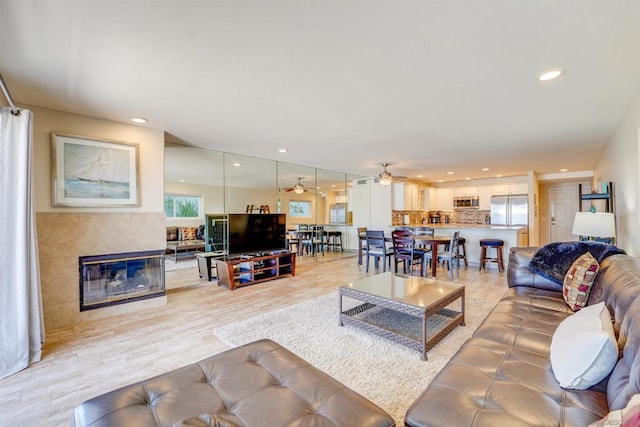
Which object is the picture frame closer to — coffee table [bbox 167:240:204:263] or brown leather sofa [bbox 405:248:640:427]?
coffee table [bbox 167:240:204:263]

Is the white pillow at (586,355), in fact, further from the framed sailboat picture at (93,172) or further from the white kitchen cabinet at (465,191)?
the white kitchen cabinet at (465,191)

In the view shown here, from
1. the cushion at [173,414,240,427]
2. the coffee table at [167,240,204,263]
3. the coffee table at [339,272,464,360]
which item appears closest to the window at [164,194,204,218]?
the coffee table at [167,240,204,263]

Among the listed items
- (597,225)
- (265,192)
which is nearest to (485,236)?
(597,225)

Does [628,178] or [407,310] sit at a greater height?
[628,178]

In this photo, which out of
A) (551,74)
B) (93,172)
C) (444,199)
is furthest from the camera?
(444,199)

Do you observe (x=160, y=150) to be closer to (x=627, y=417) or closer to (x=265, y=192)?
(x=265, y=192)

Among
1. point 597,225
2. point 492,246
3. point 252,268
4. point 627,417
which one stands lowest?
point 252,268

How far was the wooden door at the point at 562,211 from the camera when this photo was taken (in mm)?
8430

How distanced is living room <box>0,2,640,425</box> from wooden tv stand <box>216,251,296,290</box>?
0.80 ft

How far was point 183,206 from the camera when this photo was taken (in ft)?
15.8

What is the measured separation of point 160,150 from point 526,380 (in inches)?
166

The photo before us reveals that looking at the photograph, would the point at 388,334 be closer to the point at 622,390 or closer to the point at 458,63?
the point at 622,390

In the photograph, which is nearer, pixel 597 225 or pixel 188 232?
pixel 597 225

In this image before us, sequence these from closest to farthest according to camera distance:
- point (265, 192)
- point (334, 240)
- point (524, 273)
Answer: point (524, 273) → point (265, 192) → point (334, 240)
